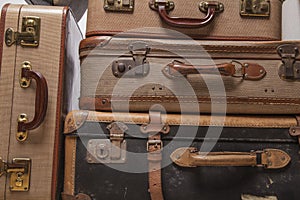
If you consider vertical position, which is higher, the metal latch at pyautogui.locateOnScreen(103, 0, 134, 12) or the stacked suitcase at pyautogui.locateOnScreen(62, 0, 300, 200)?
the metal latch at pyautogui.locateOnScreen(103, 0, 134, 12)

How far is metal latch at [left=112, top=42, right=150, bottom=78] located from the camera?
114 cm

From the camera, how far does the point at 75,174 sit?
3.65 ft

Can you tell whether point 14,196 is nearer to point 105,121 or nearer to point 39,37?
point 105,121

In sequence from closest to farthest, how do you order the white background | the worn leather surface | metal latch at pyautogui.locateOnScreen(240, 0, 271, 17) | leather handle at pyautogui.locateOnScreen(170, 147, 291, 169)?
leather handle at pyautogui.locateOnScreen(170, 147, 291, 169), metal latch at pyautogui.locateOnScreen(240, 0, 271, 17), the worn leather surface, the white background

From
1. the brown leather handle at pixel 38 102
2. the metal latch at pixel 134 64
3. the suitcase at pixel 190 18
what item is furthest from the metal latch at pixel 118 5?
the brown leather handle at pixel 38 102

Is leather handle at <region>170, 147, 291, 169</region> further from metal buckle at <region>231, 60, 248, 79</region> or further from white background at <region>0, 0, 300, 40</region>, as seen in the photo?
white background at <region>0, 0, 300, 40</region>

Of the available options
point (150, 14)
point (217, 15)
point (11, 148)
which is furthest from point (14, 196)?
point (217, 15)

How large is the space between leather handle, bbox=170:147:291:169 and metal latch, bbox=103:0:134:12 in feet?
1.36

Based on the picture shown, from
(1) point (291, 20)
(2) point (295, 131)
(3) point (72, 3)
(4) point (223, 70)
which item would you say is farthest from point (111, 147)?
(1) point (291, 20)

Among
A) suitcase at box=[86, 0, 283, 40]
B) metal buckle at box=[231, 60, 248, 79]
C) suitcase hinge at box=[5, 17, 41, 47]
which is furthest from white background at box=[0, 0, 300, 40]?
suitcase hinge at box=[5, 17, 41, 47]

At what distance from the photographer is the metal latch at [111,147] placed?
1112 millimetres

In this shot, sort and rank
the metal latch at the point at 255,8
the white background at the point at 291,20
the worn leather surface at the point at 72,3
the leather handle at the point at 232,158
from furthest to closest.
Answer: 1. the white background at the point at 291,20
2. the worn leather surface at the point at 72,3
3. the metal latch at the point at 255,8
4. the leather handle at the point at 232,158

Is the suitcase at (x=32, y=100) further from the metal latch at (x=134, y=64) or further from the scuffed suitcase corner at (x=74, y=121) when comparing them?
the metal latch at (x=134, y=64)

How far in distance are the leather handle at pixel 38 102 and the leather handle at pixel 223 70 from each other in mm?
324
